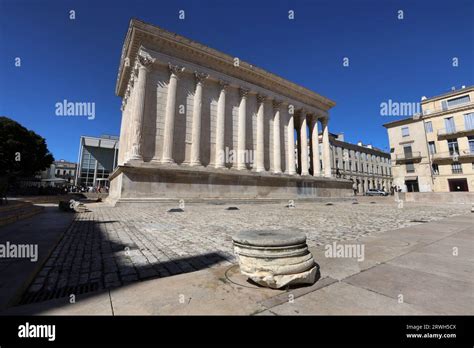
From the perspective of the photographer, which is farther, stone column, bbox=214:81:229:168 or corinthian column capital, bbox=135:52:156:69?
stone column, bbox=214:81:229:168

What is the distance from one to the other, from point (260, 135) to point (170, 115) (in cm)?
1086

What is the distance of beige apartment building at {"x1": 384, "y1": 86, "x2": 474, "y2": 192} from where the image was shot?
3475cm

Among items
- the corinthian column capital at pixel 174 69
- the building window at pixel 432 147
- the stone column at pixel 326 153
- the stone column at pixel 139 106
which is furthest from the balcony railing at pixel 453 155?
the stone column at pixel 139 106

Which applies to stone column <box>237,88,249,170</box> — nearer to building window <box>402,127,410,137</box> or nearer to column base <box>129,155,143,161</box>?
column base <box>129,155,143,161</box>

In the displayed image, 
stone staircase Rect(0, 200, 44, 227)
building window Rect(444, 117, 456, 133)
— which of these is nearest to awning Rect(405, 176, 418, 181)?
building window Rect(444, 117, 456, 133)

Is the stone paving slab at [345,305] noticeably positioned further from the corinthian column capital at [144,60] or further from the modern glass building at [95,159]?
the modern glass building at [95,159]

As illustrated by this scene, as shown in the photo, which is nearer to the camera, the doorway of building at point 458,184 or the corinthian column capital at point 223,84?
the corinthian column capital at point 223,84

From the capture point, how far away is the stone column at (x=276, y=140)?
27377mm

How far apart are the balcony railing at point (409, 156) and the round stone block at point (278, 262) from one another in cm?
4811

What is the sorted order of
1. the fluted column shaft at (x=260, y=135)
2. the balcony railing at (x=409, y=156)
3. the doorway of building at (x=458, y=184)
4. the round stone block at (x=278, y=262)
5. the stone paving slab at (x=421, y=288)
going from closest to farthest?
the stone paving slab at (x=421, y=288), the round stone block at (x=278, y=262), the fluted column shaft at (x=260, y=135), the doorway of building at (x=458, y=184), the balcony railing at (x=409, y=156)

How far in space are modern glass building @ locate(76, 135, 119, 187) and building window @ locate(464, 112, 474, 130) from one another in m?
71.4

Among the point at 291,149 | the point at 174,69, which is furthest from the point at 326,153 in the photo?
the point at 174,69
